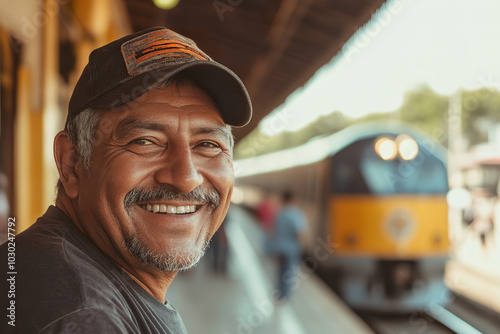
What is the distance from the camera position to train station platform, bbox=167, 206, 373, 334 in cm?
583

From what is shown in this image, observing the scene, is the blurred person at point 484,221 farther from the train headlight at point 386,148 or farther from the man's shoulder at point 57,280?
the man's shoulder at point 57,280

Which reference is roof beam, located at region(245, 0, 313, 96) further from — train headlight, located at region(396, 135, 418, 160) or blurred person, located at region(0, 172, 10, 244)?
blurred person, located at region(0, 172, 10, 244)

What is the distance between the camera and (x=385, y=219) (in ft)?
21.4

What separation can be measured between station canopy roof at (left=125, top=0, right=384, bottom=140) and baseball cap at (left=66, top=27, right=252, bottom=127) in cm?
269

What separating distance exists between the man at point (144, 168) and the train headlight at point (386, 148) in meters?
5.76

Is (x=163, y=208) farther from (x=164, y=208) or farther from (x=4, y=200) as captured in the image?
(x=4, y=200)

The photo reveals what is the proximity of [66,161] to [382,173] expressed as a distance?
5.94 m

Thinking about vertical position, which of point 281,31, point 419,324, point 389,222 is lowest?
point 419,324

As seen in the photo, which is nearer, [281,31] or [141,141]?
[141,141]

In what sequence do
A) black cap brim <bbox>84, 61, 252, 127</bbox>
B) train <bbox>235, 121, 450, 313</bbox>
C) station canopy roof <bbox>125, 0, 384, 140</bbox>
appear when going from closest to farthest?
black cap brim <bbox>84, 61, 252, 127</bbox> → station canopy roof <bbox>125, 0, 384, 140</bbox> → train <bbox>235, 121, 450, 313</bbox>

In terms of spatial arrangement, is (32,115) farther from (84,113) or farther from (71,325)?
(71,325)

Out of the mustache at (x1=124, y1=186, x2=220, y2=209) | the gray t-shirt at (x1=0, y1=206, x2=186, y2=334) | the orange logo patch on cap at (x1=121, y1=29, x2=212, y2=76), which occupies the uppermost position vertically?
the orange logo patch on cap at (x1=121, y1=29, x2=212, y2=76)

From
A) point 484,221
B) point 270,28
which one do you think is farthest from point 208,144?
point 484,221

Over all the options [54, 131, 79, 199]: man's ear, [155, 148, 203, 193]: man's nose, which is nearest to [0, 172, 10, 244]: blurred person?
[54, 131, 79, 199]: man's ear
